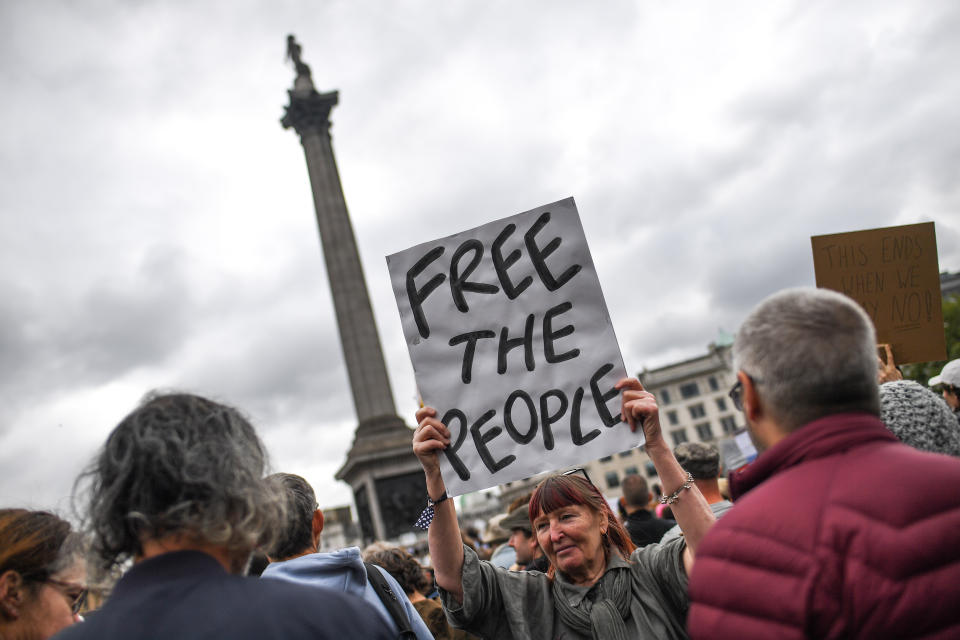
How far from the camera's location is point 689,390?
7106cm

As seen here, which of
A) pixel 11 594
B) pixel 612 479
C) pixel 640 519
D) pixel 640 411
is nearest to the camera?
pixel 11 594

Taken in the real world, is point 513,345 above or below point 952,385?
above

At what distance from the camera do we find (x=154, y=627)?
4.80 feet

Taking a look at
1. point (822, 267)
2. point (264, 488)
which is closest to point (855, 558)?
point (264, 488)

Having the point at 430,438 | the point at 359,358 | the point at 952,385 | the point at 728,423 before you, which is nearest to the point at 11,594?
the point at 430,438

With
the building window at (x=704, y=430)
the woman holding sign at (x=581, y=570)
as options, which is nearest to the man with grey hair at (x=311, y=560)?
the woman holding sign at (x=581, y=570)

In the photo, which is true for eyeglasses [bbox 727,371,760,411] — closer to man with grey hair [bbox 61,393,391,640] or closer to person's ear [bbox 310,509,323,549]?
man with grey hair [bbox 61,393,391,640]

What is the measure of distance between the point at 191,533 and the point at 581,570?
60.7 inches

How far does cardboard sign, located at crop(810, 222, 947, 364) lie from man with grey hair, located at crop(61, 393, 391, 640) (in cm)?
333

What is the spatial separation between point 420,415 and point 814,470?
59.6 inches

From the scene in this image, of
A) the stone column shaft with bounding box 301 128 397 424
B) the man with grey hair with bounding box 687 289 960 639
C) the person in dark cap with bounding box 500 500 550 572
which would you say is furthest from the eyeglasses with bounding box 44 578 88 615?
the stone column shaft with bounding box 301 128 397 424

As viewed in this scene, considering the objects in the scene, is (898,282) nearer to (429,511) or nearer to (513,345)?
(513,345)

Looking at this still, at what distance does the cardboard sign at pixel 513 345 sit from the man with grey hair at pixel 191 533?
0.98 m

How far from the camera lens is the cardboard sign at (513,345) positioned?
265 cm
